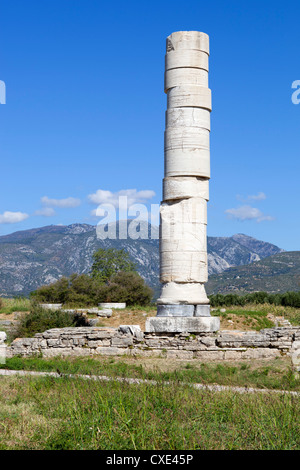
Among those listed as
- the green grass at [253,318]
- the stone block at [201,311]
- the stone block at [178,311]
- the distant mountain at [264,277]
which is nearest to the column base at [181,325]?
the stone block at [178,311]

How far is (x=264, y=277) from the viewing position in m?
90.0

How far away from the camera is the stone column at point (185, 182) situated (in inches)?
627

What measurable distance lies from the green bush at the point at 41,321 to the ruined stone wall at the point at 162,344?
2.33 meters

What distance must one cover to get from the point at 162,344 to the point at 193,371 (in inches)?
114

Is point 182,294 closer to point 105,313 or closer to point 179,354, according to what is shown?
point 179,354

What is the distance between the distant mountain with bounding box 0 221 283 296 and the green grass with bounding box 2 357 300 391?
111 metres

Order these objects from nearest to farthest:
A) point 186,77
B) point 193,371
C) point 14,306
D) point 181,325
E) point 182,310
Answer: point 193,371 < point 181,325 < point 182,310 < point 186,77 < point 14,306

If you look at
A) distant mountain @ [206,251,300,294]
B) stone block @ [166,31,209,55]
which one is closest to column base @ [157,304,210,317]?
stone block @ [166,31,209,55]

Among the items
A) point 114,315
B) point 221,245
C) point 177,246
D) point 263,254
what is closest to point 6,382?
point 177,246

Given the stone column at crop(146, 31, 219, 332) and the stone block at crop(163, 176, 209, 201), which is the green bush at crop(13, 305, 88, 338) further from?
the stone block at crop(163, 176, 209, 201)

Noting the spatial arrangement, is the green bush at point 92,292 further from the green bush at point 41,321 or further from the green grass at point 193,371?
the green grass at point 193,371

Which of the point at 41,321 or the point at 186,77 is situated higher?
the point at 186,77

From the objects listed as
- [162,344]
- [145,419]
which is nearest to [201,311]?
[162,344]

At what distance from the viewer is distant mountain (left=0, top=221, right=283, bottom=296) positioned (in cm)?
13400
